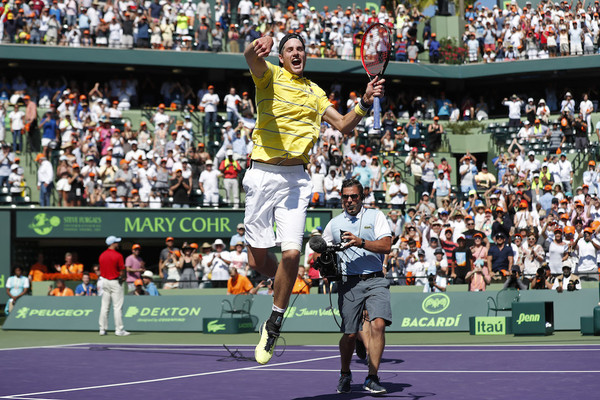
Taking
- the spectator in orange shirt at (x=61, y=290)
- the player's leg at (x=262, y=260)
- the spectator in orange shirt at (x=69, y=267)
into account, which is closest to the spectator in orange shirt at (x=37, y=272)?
the spectator in orange shirt at (x=69, y=267)

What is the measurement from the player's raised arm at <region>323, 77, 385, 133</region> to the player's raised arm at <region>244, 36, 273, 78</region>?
863mm

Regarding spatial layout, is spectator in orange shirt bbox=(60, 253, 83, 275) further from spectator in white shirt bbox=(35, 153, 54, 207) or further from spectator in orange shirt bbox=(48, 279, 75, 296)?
spectator in orange shirt bbox=(48, 279, 75, 296)

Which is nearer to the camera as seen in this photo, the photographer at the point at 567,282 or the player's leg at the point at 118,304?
the photographer at the point at 567,282

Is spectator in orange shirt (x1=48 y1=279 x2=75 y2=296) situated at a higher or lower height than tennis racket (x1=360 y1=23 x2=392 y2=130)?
lower

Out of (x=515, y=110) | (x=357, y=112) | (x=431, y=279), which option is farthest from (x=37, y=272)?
(x=357, y=112)

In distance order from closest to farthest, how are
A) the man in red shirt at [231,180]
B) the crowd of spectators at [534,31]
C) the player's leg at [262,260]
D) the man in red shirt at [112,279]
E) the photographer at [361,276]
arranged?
the player's leg at [262,260] < the photographer at [361,276] < the man in red shirt at [112,279] < the man in red shirt at [231,180] < the crowd of spectators at [534,31]

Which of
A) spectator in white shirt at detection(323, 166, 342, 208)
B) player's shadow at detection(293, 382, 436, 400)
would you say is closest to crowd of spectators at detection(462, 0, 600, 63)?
spectator in white shirt at detection(323, 166, 342, 208)

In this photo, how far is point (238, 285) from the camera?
21953 mm

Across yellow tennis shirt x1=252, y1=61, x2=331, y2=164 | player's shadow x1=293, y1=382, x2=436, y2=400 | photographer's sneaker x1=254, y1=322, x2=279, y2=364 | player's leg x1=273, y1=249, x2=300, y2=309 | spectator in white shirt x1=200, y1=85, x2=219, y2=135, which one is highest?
spectator in white shirt x1=200, y1=85, x2=219, y2=135

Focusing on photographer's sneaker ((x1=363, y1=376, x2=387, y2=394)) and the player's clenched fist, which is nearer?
the player's clenched fist

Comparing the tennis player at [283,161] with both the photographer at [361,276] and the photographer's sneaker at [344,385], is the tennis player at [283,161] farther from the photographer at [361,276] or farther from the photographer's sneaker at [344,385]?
the photographer's sneaker at [344,385]

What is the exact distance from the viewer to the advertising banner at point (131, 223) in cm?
2728

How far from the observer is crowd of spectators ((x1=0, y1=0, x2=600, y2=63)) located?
3306 centimetres

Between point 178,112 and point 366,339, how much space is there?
23356 millimetres
